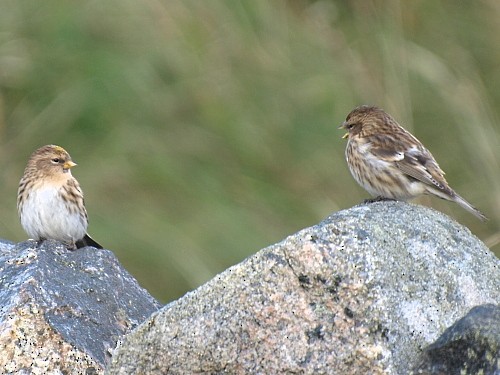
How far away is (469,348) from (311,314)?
1.51ft

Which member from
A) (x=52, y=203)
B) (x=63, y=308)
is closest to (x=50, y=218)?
(x=52, y=203)

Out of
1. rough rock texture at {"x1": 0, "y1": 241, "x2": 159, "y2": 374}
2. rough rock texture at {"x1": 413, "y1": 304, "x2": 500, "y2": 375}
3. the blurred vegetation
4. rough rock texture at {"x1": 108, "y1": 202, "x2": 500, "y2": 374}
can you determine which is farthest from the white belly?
rough rock texture at {"x1": 413, "y1": 304, "x2": 500, "y2": 375}

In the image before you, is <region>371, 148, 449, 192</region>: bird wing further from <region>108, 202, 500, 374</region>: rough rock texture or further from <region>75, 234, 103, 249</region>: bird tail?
<region>108, 202, 500, 374</region>: rough rock texture

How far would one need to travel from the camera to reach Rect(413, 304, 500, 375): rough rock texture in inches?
126

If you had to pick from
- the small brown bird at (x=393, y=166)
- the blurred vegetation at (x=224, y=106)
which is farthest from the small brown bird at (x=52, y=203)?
the small brown bird at (x=393, y=166)

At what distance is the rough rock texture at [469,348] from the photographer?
10.5 ft

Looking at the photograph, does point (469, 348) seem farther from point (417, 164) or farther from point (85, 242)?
point (85, 242)

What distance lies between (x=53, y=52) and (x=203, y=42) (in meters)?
0.92

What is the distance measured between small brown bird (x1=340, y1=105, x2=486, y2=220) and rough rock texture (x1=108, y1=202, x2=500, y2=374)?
5.19 ft

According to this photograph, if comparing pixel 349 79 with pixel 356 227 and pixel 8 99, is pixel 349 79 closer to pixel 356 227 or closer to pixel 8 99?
pixel 8 99

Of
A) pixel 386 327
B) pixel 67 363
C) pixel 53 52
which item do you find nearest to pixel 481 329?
pixel 386 327

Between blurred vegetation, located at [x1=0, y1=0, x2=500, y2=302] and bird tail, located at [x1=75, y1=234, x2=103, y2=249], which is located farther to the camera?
blurred vegetation, located at [x1=0, y1=0, x2=500, y2=302]

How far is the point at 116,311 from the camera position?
4289 millimetres

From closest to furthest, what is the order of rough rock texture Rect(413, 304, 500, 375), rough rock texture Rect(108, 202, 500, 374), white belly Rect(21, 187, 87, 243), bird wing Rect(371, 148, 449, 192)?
rough rock texture Rect(413, 304, 500, 375) → rough rock texture Rect(108, 202, 500, 374) → bird wing Rect(371, 148, 449, 192) → white belly Rect(21, 187, 87, 243)
